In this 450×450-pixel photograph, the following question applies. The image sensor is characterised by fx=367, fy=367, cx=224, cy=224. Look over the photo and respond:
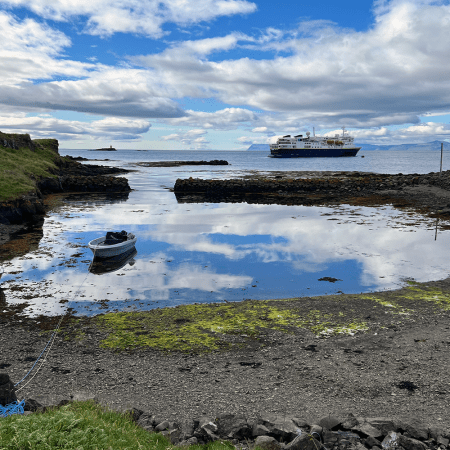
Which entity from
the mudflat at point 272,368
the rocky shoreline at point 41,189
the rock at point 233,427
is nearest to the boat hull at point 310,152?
the rocky shoreline at point 41,189

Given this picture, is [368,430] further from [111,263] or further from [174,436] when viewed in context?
[111,263]

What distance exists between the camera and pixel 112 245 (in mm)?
22891

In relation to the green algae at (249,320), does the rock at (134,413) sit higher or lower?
higher

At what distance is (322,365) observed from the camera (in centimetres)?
1050

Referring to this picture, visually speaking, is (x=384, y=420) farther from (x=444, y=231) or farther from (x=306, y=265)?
(x=444, y=231)

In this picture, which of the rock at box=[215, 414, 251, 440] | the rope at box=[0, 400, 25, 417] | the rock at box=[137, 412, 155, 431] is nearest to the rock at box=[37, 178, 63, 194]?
the rope at box=[0, 400, 25, 417]

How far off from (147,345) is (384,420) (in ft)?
24.4

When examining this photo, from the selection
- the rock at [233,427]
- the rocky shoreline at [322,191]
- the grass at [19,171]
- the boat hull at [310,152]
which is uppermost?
the boat hull at [310,152]

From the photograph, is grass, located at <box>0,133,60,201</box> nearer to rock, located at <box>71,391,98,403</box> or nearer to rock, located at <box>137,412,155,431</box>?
rock, located at <box>71,391,98,403</box>

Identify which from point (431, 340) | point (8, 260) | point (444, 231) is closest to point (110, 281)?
point (8, 260)

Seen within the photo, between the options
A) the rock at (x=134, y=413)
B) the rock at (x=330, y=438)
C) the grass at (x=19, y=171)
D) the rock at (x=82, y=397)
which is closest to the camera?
the rock at (x=330, y=438)

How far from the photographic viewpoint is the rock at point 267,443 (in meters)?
6.43

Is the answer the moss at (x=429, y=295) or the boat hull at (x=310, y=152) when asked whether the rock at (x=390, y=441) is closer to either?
the moss at (x=429, y=295)

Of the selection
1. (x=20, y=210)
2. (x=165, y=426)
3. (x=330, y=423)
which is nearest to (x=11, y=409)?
(x=165, y=426)
